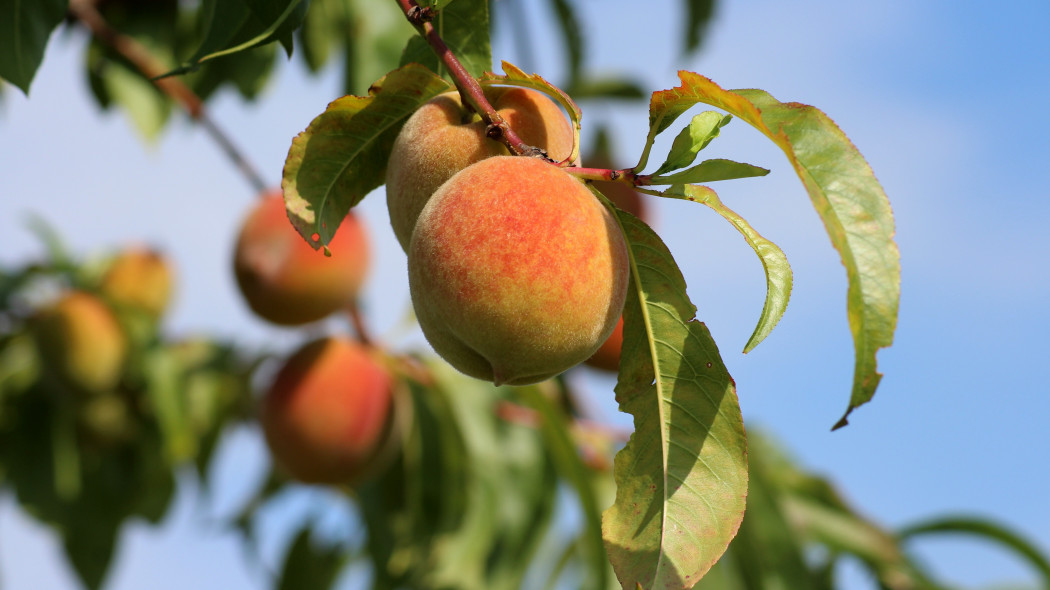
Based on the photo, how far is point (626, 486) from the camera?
2.99 ft

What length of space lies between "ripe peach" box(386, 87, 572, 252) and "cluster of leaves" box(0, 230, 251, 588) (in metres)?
1.93

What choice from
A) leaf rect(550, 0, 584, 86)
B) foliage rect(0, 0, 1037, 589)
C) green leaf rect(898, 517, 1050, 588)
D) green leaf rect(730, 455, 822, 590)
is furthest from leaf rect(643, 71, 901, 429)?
green leaf rect(898, 517, 1050, 588)

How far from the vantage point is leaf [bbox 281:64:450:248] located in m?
0.95

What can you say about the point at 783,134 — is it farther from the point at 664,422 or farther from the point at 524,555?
the point at 524,555

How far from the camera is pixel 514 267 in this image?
2.72ft

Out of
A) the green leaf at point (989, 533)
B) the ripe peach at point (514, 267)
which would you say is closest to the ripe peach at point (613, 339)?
the ripe peach at point (514, 267)

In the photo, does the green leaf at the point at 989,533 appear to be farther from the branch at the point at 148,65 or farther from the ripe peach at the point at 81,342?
the ripe peach at the point at 81,342

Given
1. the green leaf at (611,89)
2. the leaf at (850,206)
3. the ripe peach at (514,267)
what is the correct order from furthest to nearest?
the green leaf at (611,89) → the ripe peach at (514,267) → the leaf at (850,206)

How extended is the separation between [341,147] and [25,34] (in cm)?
46

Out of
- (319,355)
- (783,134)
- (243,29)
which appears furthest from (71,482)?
(783,134)

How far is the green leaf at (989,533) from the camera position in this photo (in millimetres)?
2576

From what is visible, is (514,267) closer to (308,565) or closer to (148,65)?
(148,65)

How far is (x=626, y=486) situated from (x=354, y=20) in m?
0.96

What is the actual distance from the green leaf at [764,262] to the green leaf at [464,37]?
0.28m
